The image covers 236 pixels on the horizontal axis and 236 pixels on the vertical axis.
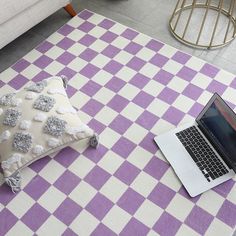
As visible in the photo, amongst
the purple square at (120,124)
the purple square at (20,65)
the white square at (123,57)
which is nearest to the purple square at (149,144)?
the purple square at (120,124)

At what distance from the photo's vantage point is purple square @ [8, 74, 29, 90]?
1.67 metres

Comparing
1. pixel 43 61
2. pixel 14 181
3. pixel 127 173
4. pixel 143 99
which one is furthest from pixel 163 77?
pixel 14 181

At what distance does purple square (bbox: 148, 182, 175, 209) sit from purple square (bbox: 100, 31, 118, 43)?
1014 mm

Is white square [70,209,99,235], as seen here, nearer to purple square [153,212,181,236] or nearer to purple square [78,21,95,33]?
purple square [153,212,181,236]

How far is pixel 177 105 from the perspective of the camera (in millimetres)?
1531

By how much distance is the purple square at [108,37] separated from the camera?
1.88 meters

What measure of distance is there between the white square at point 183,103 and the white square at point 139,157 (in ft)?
1.03

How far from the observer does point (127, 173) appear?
4.31 feet

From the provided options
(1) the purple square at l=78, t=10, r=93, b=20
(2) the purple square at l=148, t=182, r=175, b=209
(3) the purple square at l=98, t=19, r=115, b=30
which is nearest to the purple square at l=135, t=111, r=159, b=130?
(2) the purple square at l=148, t=182, r=175, b=209

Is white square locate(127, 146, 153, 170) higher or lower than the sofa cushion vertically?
lower

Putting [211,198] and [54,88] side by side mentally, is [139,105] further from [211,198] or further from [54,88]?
[211,198]

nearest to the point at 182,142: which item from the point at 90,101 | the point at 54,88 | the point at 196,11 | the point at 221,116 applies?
the point at 221,116

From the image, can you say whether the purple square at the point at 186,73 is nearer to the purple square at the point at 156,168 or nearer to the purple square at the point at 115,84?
the purple square at the point at 115,84

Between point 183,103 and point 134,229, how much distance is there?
690mm
